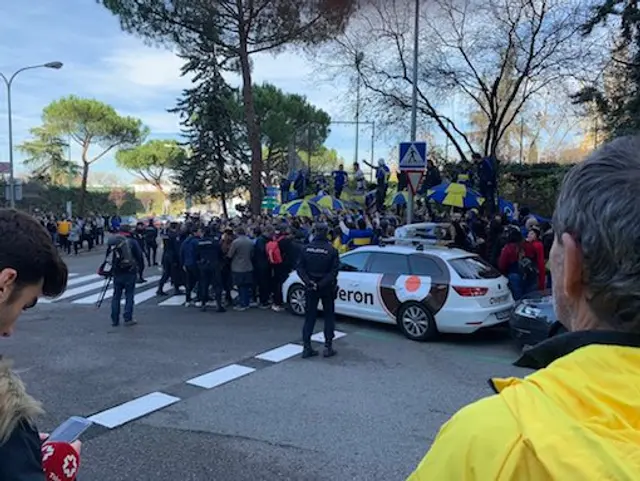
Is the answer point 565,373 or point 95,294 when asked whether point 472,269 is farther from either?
point 95,294

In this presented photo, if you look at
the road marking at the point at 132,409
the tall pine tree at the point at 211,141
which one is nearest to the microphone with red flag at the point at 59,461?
the road marking at the point at 132,409

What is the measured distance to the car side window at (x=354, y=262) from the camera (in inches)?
391

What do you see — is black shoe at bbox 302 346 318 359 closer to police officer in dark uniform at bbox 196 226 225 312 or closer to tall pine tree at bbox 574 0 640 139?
police officer in dark uniform at bbox 196 226 225 312

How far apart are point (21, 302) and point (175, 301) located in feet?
38.9

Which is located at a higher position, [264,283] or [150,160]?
[150,160]

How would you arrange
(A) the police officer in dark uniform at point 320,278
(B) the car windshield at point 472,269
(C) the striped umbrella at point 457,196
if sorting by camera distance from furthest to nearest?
(C) the striped umbrella at point 457,196
(B) the car windshield at point 472,269
(A) the police officer in dark uniform at point 320,278

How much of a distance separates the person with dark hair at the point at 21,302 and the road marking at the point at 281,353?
6094 mm

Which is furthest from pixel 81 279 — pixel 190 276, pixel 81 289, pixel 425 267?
pixel 425 267

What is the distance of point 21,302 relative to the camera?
161 centimetres

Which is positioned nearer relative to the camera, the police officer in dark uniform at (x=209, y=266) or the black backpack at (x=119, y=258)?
the black backpack at (x=119, y=258)

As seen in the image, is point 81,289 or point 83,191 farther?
point 83,191

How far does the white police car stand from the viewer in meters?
8.50

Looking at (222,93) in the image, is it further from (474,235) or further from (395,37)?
(474,235)

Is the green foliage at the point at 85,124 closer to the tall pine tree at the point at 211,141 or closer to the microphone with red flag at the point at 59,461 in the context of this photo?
the tall pine tree at the point at 211,141
